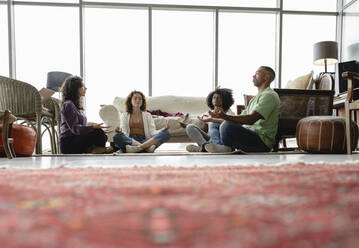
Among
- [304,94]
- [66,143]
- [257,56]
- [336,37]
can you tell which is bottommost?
[66,143]

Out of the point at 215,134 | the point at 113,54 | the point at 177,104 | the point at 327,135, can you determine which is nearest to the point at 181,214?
the point at 215,134

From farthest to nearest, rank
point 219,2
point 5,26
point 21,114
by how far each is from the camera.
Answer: point 219,2 → point 5,26 → point 21,114

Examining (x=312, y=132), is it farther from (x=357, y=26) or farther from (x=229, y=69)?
(x=357, y=26)

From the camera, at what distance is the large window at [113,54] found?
531cm

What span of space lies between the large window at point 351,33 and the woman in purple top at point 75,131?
467 centimetres

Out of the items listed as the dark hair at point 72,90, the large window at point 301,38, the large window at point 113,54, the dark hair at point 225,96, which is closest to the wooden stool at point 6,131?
the dark hair at point 72,90

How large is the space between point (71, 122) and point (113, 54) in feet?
10.1

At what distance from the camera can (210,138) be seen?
279cm

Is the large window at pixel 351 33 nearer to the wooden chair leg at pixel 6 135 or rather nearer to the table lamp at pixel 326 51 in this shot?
the table lamp at pixel 326 51

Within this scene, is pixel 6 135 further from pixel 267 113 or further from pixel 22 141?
pixel 267 113

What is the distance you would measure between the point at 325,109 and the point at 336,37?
369cm

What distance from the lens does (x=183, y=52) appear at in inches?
220

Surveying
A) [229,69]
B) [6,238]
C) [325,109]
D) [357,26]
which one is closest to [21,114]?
[6,238]

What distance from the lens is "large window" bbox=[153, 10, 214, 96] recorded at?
5.50 m
